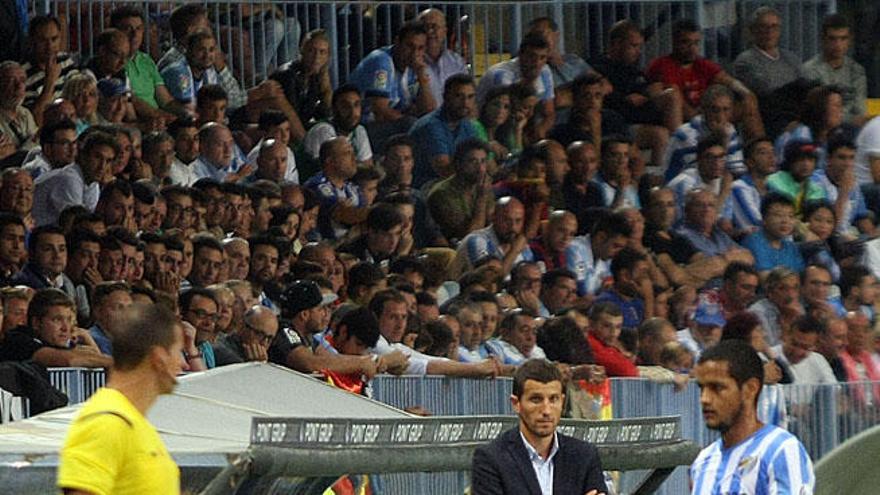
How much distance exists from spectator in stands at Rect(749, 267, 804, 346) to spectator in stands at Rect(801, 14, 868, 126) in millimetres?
2972

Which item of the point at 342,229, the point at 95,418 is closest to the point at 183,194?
the point at 342,229

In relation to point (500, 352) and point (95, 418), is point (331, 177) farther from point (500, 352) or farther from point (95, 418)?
point (95, 418)

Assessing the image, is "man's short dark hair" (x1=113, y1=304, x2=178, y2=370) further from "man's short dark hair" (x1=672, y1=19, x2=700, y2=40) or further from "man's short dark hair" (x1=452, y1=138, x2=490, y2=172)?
"man's short dark hair" (x1=672, y1=19, x2=700, y2=40)

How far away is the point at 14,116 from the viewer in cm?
1403

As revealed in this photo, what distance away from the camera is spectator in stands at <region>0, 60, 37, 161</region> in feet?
45.6

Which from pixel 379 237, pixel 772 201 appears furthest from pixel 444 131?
pixel 772 201

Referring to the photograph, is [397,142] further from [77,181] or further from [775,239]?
[775,239]

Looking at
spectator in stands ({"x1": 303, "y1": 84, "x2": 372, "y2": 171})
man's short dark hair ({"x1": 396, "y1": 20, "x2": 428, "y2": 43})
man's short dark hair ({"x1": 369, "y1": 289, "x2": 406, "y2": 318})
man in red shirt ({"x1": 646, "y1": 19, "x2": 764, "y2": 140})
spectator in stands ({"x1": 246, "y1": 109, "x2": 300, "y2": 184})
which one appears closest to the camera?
man's short dark hair ({"x1": 369, "y1": 289, "x2": 406, "y2": 318})

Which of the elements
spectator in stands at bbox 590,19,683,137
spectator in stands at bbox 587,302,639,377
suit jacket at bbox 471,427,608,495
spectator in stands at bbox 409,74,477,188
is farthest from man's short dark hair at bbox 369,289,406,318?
suit jacket at bbox 471,427,608,495

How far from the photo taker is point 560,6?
60.6 feet

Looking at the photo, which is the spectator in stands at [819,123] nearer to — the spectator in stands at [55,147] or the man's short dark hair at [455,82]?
the man's short dark hair at [455,82]

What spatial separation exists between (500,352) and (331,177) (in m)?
2.37

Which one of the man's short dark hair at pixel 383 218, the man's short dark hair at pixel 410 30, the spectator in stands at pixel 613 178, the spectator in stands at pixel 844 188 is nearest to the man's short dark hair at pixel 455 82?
the man's short dark hair at pixel 410 30

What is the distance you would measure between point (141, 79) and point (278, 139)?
998 millimetres
